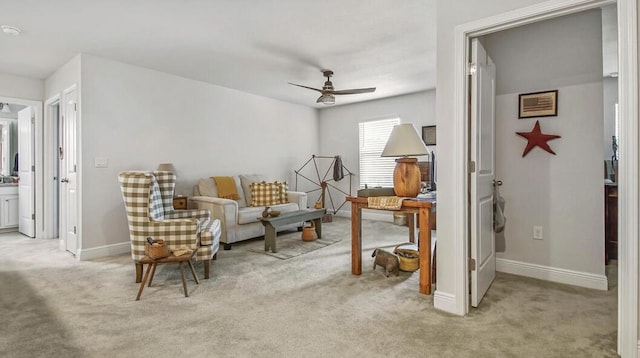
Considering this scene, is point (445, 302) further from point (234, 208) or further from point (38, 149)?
point (38, 149)

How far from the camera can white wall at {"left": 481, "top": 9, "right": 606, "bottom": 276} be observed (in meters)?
2.65

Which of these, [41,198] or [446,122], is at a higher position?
[446,122]

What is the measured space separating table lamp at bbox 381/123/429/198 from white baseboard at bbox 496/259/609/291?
1.22 metres

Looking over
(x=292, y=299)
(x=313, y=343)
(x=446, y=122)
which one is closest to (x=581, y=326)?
(x=446, y=122)

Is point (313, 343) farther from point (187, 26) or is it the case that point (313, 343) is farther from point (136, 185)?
point (187, 26)

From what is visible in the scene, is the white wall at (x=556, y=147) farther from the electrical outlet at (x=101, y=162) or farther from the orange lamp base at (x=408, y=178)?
the electrical outlet at (x=101, y=162)

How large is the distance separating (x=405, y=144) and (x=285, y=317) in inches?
65.0

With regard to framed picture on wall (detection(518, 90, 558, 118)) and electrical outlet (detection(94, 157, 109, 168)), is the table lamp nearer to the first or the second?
framed picture on wall (detection(518, 90, 558, 118))

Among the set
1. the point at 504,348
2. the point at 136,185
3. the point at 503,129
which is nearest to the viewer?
the point at 504,348

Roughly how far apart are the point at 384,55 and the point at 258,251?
9.26 feet

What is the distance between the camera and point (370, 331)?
196 centimetres

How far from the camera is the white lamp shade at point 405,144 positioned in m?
2.67

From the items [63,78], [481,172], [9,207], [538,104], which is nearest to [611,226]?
[538,104]

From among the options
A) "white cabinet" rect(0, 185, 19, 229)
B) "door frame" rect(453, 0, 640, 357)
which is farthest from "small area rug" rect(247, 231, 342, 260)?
"white cabinet" rect(0, 185, 19, 229)
